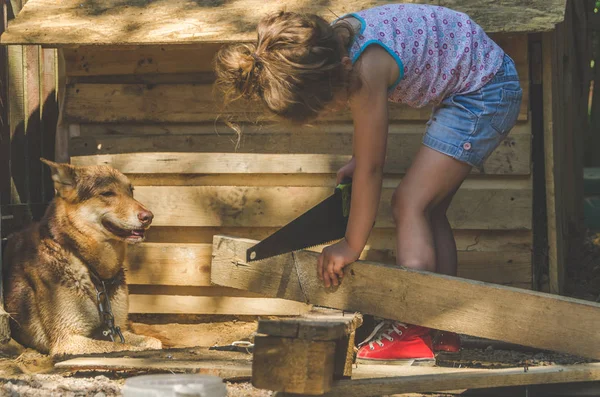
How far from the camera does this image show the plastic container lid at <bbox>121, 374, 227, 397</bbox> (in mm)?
2727

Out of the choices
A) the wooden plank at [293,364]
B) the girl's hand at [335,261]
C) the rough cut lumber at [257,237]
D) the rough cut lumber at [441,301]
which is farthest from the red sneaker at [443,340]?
the rough cut lumber at [257,237]

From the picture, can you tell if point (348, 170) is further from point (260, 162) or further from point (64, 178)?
point (64, 178)

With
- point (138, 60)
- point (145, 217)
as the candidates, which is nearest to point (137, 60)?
point (138, 60)

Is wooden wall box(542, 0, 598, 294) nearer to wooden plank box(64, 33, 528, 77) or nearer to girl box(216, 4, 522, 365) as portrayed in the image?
girl box(216, 4, 522, 365)

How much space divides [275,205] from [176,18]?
159 centimetres

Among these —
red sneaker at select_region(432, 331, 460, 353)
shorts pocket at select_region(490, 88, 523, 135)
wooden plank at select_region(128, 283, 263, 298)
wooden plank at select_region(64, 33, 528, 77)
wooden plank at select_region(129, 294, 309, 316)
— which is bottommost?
wooden plank at select_region(129, 294, 309, 316)

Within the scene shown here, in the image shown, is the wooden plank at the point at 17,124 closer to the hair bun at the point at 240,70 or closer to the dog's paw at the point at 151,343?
the dog's paw at the point at 151,343

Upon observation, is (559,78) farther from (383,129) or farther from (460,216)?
(383,129)

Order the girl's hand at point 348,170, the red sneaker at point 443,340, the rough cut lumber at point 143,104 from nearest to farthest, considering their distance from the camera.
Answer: the red sneaker at point 443,340 < the girl's hand at point 348,170 < the rough cut lumber at point 143,104

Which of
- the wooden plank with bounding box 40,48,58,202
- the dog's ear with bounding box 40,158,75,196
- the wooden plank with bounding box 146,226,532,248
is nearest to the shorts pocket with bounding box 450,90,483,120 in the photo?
the wooden plank with bounding box 146,226,532,248

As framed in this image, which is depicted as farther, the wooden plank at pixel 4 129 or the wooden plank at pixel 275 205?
the wooden plank at pixel 4 129

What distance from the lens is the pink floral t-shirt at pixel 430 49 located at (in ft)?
13.3

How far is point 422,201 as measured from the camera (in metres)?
4.10

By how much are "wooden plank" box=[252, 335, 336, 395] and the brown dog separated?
2925 mm
